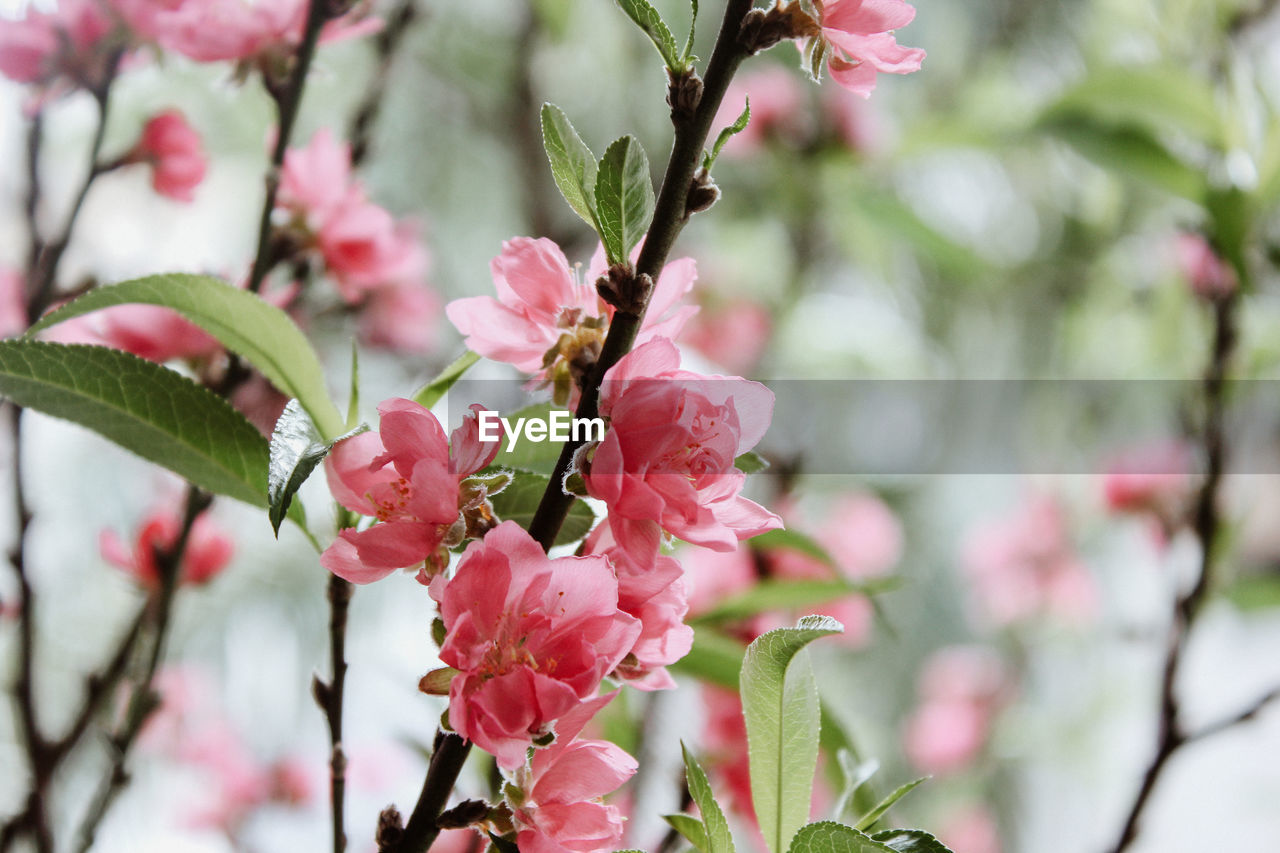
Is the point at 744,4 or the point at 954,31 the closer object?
the point at 744,4

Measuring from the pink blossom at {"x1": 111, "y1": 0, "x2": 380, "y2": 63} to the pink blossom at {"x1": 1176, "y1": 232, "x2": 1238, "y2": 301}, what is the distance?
69 centimetres

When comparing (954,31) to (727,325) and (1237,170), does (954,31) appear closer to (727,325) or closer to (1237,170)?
(727,325)

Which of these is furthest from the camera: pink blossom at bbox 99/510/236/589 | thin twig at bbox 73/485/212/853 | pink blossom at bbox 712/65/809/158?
pink blossom at bbox 712/65/809/158

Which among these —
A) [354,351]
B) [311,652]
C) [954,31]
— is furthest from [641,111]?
[354,351]

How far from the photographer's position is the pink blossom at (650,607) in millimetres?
261

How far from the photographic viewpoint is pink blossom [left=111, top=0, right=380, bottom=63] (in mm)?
457

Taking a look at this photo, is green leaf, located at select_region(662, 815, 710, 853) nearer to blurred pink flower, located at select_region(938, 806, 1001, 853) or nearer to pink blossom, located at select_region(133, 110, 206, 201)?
pink blossom, located at select_region(133, 110, 206, 201)

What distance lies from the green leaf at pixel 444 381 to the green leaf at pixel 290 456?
53 millimetres

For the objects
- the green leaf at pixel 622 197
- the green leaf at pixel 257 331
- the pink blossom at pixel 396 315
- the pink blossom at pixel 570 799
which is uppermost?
the green leaf at pixel 622 197

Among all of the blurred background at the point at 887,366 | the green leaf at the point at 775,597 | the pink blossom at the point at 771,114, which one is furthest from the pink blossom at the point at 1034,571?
the green leaf at the point at 775,597

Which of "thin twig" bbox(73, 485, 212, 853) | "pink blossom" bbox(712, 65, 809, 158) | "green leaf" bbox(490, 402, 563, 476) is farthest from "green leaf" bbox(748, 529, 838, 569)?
"pink blossom" bbox(712, 65, 809, 158)

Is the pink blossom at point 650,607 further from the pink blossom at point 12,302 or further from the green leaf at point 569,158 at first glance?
the pink blossom at point 12,302

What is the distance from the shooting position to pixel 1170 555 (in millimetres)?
937

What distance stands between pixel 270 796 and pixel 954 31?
68.8 inches
